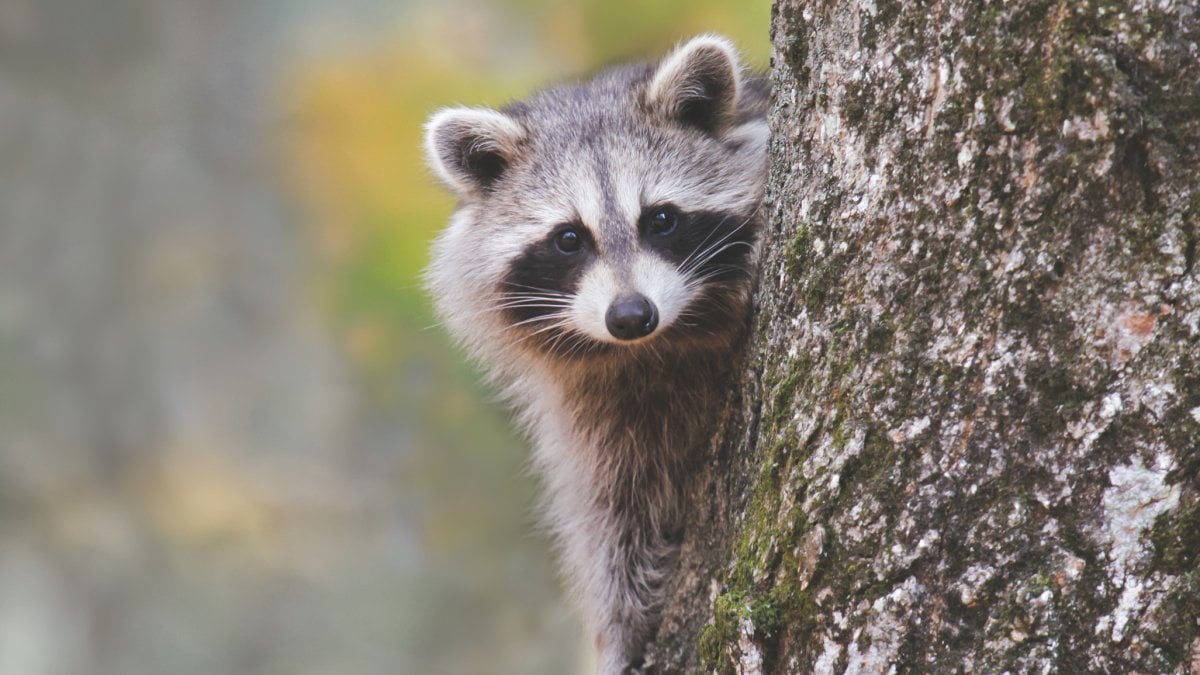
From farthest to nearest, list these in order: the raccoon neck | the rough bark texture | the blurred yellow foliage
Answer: the blurred yellow foliage, the raccoon neck, the rough bark texture

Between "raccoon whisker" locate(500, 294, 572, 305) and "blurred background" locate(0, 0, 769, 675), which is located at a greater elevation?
"raccoon whisker" locate(500, 294, 572, 305)

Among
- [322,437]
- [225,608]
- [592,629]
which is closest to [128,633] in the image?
[225,608]

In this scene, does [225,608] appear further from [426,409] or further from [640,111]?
[640,111]

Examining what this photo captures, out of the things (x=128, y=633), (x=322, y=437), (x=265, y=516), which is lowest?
(x=128, y=633)

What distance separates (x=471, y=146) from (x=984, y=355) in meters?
1.83

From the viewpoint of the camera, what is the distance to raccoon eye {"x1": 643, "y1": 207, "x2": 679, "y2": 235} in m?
2.82

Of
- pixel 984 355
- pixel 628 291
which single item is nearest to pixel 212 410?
pixel 628 291

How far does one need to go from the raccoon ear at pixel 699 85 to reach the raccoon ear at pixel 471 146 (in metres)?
0.38

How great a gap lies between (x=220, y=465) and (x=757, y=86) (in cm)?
413

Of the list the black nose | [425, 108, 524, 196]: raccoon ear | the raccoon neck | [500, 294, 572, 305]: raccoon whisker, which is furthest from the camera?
[425, 108, 524, 196]: raccoon ear

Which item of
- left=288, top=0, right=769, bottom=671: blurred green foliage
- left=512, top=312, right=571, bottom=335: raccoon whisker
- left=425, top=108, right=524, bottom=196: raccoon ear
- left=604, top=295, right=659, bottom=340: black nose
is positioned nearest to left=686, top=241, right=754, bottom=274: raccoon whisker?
left=604, top=295, right=659, bottom=340: black nose

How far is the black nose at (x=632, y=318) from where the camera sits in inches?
99.3

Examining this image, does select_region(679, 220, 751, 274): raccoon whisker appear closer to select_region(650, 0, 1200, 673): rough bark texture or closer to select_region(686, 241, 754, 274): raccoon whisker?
select_region(686, 241, 754, 274): raccoon whisker

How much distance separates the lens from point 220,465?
624 centimetres
